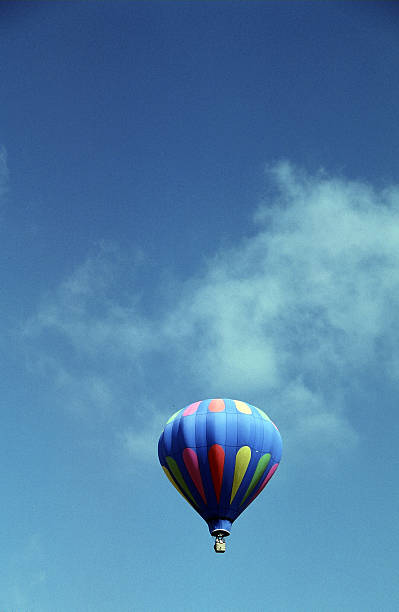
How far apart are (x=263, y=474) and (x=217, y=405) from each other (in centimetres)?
434

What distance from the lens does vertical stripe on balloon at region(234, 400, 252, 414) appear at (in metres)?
33.6

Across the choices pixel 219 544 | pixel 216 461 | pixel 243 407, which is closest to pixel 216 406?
pixel 243 407

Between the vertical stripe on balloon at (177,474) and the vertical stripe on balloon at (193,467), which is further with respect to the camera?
the vertical stripe on balloon at (177,474)

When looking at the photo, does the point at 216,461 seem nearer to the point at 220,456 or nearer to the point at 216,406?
the point at 220,456

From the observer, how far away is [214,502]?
33.0 metres

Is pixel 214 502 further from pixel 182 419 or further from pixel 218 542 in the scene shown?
pixel 182 419

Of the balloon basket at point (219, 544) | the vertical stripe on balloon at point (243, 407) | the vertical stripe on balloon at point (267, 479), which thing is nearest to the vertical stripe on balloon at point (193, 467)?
the balloon basket at point (219, 544)

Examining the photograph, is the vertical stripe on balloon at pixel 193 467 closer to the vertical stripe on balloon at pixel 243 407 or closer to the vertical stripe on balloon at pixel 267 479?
the vertical stripe on balloon at pixel 267 479

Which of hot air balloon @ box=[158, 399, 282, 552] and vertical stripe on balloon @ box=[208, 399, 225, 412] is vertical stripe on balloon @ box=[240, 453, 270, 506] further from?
vertical stripe on balloon @ box=[208, 399, 225, 412]

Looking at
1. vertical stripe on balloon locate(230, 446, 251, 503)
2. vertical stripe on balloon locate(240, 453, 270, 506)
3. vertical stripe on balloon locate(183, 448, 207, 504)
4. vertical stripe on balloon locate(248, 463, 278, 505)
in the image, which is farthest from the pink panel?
vertical stripe on balloon locate(248, 463, 278, 505)

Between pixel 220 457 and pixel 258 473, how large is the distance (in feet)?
8.23

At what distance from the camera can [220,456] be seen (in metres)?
32.4

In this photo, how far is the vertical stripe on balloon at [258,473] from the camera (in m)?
33.3

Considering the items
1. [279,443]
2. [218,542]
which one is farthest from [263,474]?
[218,542]
